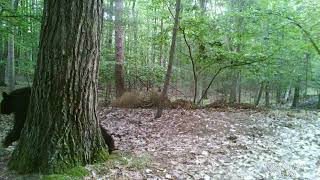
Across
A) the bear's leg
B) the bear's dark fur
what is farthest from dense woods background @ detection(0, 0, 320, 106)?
the bear's leg

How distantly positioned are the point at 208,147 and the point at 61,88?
260cm

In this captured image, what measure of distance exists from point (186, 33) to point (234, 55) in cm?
153

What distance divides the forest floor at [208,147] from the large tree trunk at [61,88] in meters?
0.32

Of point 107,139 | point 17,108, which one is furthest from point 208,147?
point 17,108

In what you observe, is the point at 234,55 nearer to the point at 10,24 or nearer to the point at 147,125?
the point at 147,125

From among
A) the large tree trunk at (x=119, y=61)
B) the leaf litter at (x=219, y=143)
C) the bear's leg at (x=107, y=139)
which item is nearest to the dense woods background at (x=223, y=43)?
the large tree trunk at (x=119, y=61)

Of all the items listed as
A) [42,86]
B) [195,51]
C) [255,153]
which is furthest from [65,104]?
[195,51]

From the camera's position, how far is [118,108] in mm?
9000

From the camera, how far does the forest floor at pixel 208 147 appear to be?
3.89m

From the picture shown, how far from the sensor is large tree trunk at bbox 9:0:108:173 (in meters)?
3.41

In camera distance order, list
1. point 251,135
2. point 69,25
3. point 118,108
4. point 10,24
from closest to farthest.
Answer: point 69,25 < point 251,135 < point 10,24 < point 118,108

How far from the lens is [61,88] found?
3.44 m

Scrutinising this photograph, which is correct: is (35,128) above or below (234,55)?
below

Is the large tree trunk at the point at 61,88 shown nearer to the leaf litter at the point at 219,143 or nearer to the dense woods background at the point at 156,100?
the dense woods background at the point at 156,100
